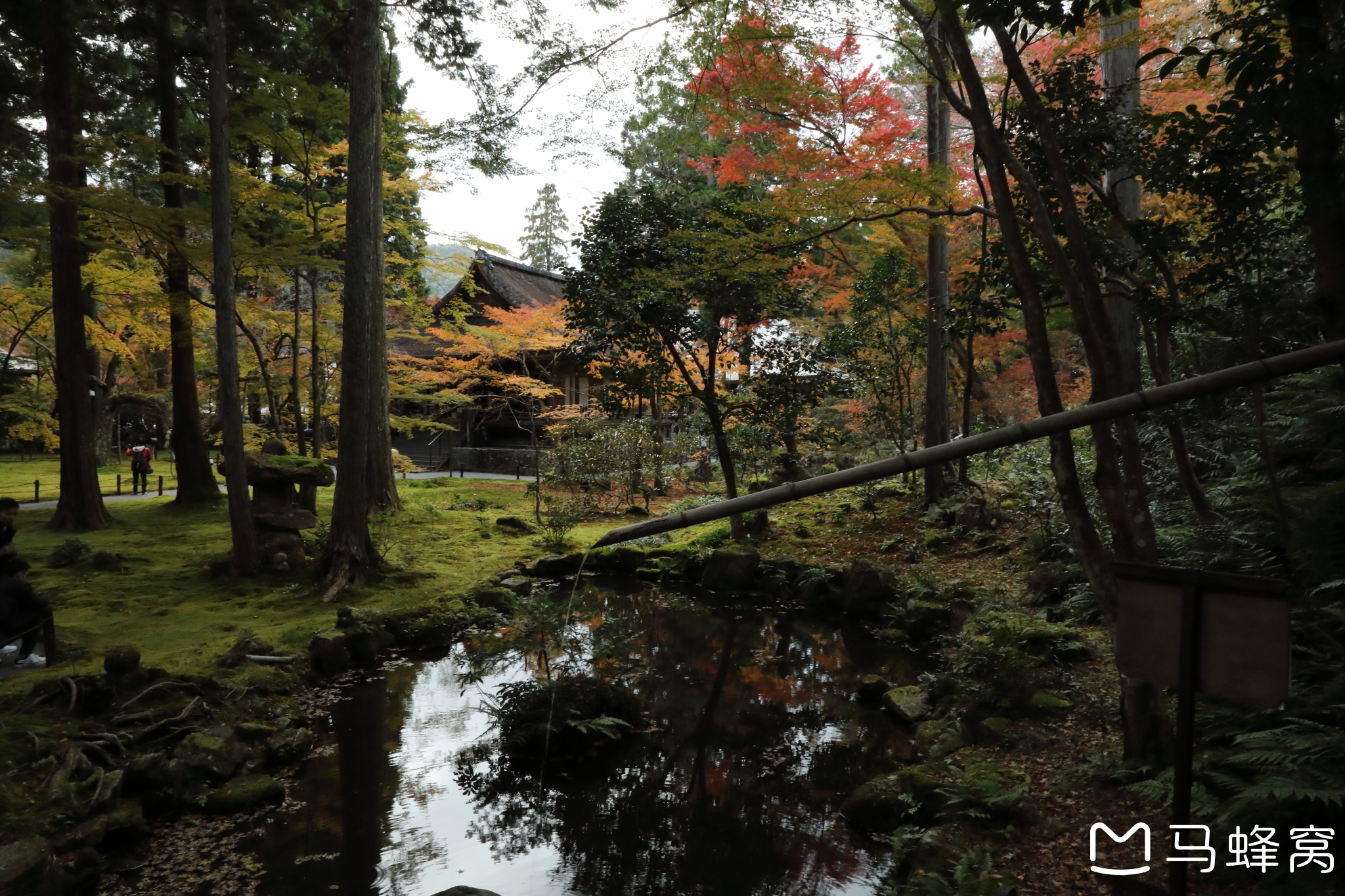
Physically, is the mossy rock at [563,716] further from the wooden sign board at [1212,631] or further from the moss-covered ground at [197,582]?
the wooden sign board at [1212,631]

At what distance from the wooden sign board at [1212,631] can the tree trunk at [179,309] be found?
42.1 ft

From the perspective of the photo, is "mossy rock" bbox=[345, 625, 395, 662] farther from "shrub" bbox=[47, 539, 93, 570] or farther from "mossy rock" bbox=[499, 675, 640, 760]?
"shrub" bbox=[47, 539, 93, 570]

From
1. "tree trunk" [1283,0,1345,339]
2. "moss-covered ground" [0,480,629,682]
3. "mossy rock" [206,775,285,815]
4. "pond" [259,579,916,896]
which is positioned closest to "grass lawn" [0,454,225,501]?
"moss-covered ground" [0,480,629,682]

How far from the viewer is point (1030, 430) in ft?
10.2

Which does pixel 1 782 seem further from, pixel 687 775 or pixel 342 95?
pixel 342 95

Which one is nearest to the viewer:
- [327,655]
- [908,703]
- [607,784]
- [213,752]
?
[213,752]

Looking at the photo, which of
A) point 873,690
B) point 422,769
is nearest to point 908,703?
point 873,690

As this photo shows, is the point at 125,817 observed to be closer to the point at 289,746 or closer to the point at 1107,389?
the point at 289,746

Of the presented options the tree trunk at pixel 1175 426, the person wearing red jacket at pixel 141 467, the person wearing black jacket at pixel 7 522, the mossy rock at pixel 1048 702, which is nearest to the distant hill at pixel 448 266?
the person wearing red jacket at pixel 141 467

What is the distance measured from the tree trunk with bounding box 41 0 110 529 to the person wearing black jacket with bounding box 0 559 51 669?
245 inches

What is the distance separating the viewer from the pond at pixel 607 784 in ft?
14.7

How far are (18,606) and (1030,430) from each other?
6.98 m

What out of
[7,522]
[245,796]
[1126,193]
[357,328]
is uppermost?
[1126,193]

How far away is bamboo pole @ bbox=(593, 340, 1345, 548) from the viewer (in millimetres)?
2840
